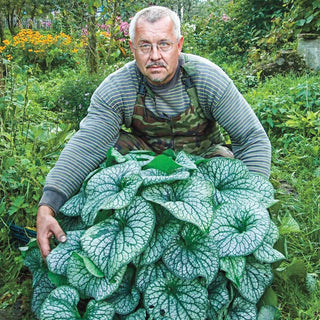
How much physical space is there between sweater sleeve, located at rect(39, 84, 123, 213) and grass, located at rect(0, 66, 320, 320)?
1.39ft

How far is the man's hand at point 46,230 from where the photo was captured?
1839 millimetres

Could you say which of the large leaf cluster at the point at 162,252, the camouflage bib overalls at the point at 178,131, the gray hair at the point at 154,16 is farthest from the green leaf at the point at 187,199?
the gray hair at the point at 154,16

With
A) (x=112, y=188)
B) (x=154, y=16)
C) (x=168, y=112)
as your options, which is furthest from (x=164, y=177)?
(x=154, y=16)

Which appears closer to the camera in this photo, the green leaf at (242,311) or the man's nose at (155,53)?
the green leaf at (242,311)

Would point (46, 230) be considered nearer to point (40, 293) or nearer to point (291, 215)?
point (40, 293)

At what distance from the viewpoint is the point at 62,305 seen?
164cm

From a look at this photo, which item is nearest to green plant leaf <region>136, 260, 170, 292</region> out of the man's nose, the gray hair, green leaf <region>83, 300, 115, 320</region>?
green leaf <region>83, 300, 115, 320</region>

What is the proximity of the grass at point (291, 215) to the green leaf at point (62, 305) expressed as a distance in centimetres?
41

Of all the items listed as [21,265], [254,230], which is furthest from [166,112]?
[21,265]

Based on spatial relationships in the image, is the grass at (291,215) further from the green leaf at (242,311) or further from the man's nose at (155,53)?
the man's nose at (155,53)

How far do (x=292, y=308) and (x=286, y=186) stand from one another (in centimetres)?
128

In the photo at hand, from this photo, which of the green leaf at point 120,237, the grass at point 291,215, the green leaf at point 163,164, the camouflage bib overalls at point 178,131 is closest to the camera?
the green leaf at point 120,237

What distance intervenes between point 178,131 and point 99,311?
1159 mm

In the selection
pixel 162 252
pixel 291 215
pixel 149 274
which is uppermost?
pixel 162 252
